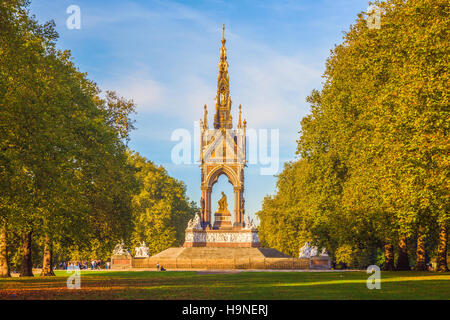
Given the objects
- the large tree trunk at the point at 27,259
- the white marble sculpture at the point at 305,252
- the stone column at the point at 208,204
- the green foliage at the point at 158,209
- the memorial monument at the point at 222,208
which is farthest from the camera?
the green foliage at the point at 158,209

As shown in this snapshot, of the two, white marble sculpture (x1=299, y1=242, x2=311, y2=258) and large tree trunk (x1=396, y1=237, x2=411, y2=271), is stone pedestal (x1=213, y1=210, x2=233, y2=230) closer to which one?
white marble sculpture (x1=299, y1=242, x2=311, y2=258)

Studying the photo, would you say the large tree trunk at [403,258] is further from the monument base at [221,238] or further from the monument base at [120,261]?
the monument base at [120,261]

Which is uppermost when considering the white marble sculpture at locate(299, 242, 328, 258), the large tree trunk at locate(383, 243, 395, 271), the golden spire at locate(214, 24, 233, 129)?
the golden spire at locate(214, 24, 233, 129)

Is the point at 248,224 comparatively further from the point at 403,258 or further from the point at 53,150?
the point at 53,150

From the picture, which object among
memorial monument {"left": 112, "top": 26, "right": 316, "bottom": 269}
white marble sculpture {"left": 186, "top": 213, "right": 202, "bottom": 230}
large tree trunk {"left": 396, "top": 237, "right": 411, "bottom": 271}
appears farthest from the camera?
white marble sculpture {"left": 186, "top": 213, "right": 202, "bottom": 230}

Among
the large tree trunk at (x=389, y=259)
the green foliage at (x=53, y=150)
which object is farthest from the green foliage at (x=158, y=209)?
the large tree trunk at (x=389, y=259)

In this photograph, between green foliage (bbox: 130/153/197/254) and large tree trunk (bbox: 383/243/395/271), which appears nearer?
large tree trunk (bbox: 383/243/395/271)

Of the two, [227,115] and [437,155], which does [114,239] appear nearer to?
[437,155]

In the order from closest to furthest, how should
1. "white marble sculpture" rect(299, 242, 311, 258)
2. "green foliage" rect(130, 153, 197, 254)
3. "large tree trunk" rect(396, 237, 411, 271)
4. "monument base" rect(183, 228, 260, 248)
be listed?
1. "large tree trunk" rect(396, 237, 411, 271)
2. "monument base" rect(183, 228, 260, 248)
3. "white marble sculpture" rect(299, 242, 311, 258)
4. "green foliage" rect(130, 153, 197, 254)

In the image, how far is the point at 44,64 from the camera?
31.4 meters

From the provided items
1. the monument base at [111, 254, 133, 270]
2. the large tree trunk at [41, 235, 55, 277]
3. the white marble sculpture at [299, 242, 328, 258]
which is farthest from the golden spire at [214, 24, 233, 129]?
the large tree trunk at [41, 235, 55, 277]

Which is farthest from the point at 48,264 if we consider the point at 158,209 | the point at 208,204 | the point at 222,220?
the point at 158,209

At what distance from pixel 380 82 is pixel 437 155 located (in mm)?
11079

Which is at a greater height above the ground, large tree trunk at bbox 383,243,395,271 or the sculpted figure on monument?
the sculpted figure on monument
